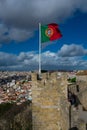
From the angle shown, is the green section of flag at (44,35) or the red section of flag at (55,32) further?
the green section of flag at (44,35)

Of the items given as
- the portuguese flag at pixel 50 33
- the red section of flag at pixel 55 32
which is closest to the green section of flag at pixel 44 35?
the portuguese flag at pixel 50 33

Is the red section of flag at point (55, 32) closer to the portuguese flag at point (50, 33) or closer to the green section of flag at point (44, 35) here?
the portuguese flag at point (50, 33)

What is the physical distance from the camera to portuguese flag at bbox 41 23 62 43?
19.6 meters

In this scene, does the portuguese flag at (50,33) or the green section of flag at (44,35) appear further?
the green section of flag at (44,35)

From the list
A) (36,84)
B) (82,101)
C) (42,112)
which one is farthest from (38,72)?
(82,101)

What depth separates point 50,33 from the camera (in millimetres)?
19781

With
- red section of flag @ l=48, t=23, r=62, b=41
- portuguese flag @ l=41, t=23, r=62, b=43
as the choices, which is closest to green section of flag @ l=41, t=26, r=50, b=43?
portuguese flag @ l=41, t=23, r=62, b=43

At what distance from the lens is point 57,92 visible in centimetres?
1802

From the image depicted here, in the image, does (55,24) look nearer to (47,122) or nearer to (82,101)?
(47,122)

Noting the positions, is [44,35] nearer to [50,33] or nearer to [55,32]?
[50,33]

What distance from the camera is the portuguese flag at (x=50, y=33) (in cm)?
1964

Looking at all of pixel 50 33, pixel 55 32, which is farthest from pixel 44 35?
pixel 55 32

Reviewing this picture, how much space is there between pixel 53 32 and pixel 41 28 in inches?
29.7

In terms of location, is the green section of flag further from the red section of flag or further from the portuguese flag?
the red section of flag
